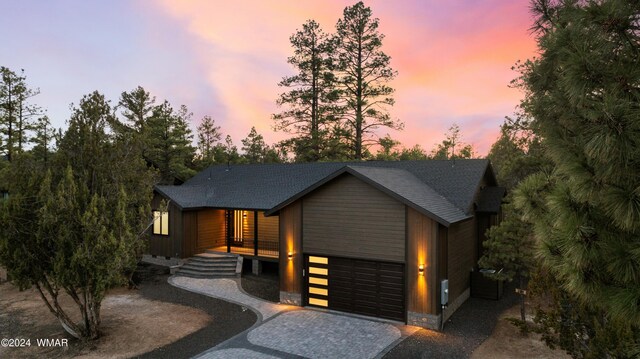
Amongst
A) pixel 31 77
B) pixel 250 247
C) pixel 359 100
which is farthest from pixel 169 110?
pixel 250 247

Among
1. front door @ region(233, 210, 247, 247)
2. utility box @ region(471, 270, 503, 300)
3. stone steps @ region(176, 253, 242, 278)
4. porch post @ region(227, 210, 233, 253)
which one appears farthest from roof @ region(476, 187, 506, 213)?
porch post @ region(227, 210, 233, 253)

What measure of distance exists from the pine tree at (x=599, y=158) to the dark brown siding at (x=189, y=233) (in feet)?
66.4

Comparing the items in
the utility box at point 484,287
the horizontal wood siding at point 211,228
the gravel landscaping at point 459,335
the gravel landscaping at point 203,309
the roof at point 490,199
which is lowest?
the gravel landscaping at point 459,335

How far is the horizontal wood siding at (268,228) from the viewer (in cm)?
2117

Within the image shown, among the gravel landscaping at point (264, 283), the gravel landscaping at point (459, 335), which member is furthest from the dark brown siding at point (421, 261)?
the gravel landscaping at point (264, 283)

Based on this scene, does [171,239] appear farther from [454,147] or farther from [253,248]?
[454,147]

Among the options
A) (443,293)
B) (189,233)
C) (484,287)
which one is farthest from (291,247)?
(189,233)

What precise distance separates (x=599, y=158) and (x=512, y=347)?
973cm

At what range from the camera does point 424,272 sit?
12664mm

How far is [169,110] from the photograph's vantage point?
3784cm

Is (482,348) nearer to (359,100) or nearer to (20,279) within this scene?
(20,279)

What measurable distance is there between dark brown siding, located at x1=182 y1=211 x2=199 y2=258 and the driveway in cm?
Result: 789

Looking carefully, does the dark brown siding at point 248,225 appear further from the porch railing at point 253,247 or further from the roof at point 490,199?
the roof at point 490,199

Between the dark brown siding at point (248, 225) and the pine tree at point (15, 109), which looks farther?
the pine tree at point (15, 109)
